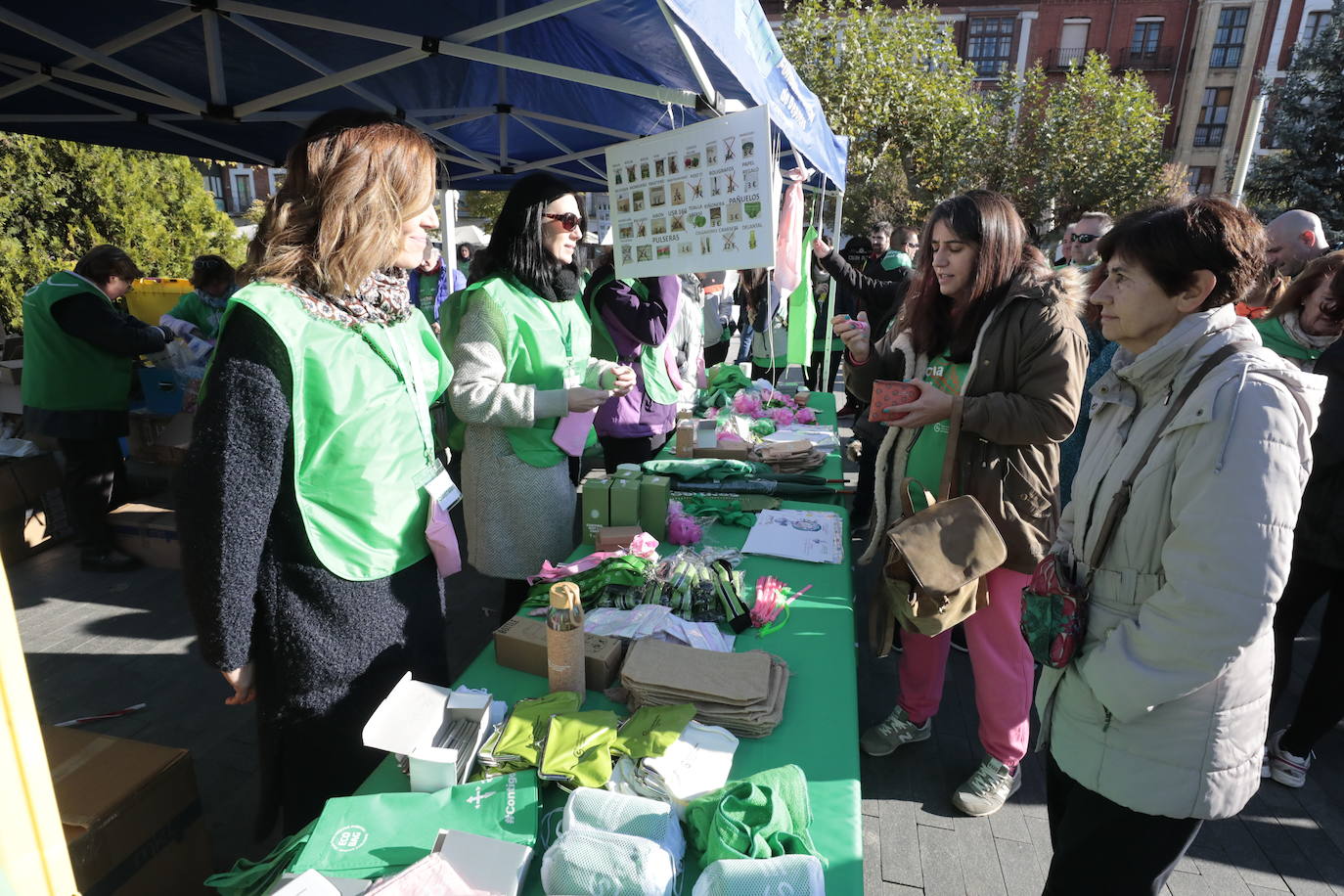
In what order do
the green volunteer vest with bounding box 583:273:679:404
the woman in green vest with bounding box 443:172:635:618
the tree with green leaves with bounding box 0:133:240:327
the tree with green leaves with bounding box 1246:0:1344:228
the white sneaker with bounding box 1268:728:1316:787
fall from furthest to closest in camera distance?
the tree with green leaves with bounding box 1246:0:1344:228, the tree with green leaves with bounding box 0:133:240:327, the green volunteer vest with bounding box 583:273:679:404, the white sneaker with bounding box 1268:728:1316:787, the woman in green vest with bounding box 443:172:635:618

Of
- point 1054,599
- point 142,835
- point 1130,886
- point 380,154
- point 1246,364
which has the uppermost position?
point 380,154

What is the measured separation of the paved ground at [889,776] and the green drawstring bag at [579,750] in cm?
123

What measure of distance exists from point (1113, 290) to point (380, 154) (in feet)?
4.79

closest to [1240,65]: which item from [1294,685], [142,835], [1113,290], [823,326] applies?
[823,326]

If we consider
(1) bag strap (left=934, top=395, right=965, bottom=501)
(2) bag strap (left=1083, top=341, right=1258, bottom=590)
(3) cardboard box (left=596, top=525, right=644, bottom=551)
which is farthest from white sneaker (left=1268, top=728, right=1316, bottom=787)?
(3) cardboard box (left=596, top=525, right=644, bottom=551)

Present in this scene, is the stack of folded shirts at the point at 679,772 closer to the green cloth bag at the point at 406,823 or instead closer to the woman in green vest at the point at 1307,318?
the green cloth bag at the point at 406,823

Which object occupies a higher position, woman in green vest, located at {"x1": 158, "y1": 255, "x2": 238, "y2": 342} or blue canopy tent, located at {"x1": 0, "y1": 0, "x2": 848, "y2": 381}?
blue canopy tent, located at {"x1": 0, "y1": 0, "x2": 848, "y2": 381}

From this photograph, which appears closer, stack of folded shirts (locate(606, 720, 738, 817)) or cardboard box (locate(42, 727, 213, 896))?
stack of folded shirts (locate(606, 720, 738, 817))

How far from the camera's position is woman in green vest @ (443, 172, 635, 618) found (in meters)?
2.14

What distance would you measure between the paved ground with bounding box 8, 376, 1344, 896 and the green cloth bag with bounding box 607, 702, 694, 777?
1129mm

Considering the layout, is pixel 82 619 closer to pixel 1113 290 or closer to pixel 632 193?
pixel 632 193

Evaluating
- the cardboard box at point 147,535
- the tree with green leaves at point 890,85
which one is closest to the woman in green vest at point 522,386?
the cardboard box at point 147,535

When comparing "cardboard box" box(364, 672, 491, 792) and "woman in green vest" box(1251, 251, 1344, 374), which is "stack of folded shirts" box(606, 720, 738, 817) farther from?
"woman in green vest" box(1251, 251, 1344, 374)

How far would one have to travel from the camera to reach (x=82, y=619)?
355cm
